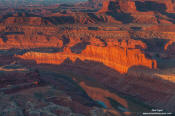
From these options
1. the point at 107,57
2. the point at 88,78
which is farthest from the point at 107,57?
the point at 88,78

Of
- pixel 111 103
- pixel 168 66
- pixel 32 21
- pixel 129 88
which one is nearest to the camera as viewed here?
pixel 111 103

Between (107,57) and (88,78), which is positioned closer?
(88,78)

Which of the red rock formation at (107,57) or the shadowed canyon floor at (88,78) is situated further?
the red rock formation at (107,57)

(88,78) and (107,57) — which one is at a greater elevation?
(107,57)

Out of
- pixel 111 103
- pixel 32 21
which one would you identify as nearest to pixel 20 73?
pixel 111 103

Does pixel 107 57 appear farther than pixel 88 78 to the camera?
Yes

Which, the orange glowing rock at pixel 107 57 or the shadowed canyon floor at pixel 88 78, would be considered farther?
the orange glowing rock at pixel 107 57

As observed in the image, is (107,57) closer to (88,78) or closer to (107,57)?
(107,57)

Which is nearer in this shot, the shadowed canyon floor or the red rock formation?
the shadowed canyon floor

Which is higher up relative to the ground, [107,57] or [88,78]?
[107,57]

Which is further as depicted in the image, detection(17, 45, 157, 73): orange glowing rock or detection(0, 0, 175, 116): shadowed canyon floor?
detection(17, 45, 157, 73): orange glowing rock

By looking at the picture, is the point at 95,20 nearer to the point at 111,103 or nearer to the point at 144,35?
the point at 144,35
